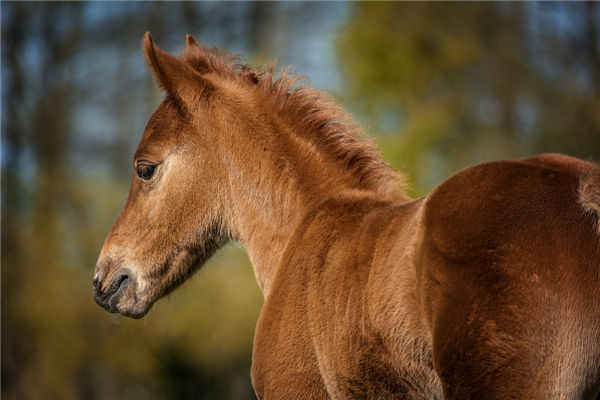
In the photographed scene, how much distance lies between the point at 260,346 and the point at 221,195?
1.07 metres

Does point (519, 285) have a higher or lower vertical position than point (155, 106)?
lower

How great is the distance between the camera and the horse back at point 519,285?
7.99 ft

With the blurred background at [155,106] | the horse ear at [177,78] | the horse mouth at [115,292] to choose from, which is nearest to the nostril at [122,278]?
the horse mouth at [115,292]

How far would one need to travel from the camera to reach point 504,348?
245 cm

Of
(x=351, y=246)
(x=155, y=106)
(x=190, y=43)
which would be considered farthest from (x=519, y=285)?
(x=155, y=106)

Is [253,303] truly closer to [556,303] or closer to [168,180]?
[168,180]

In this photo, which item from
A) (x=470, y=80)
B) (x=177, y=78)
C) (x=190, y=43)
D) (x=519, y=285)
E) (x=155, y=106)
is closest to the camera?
(x=519, y=285)

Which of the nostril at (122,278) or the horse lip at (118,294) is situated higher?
the nostril at (122,278)

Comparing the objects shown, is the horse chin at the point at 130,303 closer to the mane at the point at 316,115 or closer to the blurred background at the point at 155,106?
the mane at the point at 316,115

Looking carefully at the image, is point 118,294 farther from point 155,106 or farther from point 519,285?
point 155,106

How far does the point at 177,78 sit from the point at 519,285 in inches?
98.8

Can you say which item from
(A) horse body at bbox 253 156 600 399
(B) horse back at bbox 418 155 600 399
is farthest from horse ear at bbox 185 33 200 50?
(B) horse back at bbox 418 155 600 399

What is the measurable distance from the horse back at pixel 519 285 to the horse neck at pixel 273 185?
1.39 m

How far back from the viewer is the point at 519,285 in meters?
2.47
